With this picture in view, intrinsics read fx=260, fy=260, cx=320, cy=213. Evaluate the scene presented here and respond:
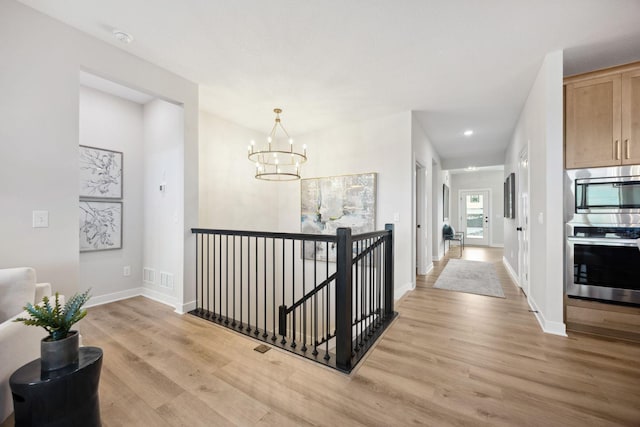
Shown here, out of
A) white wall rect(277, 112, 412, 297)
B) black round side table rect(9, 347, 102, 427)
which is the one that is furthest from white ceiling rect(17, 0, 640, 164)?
black round side table rect(9, 347, 102, 427)

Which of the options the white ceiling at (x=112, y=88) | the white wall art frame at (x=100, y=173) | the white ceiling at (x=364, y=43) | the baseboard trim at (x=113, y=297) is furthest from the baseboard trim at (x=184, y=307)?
the white ceiling at (x=364, y=43)

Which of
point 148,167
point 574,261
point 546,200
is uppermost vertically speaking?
point 148,167

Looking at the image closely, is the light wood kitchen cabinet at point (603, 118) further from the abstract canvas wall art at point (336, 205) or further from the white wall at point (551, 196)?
the abstract canvas wall art at point (336, 205)

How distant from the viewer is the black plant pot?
1250 millimetres

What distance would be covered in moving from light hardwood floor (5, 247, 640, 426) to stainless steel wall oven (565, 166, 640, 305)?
19.4 inches

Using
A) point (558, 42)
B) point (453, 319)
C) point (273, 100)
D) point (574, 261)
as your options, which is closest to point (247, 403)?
point (453, 319)

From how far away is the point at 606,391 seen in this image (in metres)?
1.66

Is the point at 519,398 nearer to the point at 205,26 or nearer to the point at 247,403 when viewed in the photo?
the point at 247,403

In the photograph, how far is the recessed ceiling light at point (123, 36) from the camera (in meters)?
2.26

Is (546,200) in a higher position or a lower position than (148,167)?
lower

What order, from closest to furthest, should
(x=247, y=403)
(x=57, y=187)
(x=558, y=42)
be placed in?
(x=247, y=403) → (x=57, y=187) → (x=558, y=42)

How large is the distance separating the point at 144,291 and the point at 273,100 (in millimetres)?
3255

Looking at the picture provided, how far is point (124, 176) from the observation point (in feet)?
12.1

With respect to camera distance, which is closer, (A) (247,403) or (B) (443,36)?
(A) (247,403)
